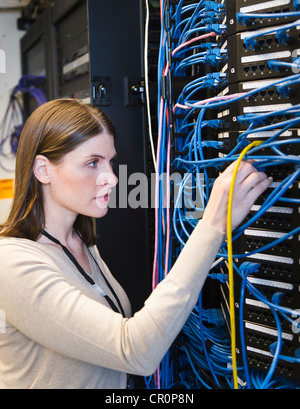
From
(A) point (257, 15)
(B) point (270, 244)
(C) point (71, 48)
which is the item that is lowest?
(B) point (270, 244)

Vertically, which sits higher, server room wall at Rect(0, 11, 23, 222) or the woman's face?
server room wall at Rect(0, 11, 23, 222)

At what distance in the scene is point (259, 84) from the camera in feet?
2.90

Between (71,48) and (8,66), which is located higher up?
(8,66)

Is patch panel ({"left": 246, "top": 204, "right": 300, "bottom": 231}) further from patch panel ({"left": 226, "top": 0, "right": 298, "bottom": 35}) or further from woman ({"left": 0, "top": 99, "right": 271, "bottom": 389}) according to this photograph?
patch panel ({"left": 226, "top": 0, "right": 298, "bottom": 35})

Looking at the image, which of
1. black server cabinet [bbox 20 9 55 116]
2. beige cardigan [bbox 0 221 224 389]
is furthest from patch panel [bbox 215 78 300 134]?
black server cabinet [bbox 20 9 55 116]

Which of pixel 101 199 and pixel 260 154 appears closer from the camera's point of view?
pixel 260 154

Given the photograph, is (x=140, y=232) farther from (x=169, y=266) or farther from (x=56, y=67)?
(x=56, y=67)

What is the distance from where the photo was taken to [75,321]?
2.71ft

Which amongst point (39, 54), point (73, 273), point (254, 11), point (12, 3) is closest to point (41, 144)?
point (73, 273)

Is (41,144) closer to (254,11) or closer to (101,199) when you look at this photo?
(101,199)

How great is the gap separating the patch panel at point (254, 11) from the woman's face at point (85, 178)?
360 mm

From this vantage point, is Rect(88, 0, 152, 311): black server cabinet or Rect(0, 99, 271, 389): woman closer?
Rect(0, 99, 271, 389): woman

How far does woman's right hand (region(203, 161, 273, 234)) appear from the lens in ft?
2.64

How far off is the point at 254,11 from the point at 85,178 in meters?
Answer: 0.47
